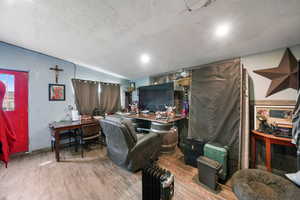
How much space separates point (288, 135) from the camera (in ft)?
5.11

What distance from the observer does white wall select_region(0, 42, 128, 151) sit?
8.22 ft

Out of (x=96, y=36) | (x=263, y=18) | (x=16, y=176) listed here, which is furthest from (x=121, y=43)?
(x=16, y=176)

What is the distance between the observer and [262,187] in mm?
1344

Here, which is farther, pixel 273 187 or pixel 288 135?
pixel 288 135

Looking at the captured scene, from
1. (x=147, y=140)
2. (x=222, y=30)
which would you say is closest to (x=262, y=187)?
(x=147, y=140)

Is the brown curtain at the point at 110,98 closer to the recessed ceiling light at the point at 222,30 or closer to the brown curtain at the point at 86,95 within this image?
the brown curtain at the point at 86,95

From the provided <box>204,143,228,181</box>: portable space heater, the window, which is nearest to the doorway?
the window

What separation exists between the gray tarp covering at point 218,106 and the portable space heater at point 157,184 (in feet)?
4.19

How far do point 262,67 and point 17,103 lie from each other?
5193 mm

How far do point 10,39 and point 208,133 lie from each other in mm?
4478

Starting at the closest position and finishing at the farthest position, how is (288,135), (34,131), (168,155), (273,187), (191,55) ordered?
(273,187) < (288,135) < (191,55) < (168,155) < (34,131)

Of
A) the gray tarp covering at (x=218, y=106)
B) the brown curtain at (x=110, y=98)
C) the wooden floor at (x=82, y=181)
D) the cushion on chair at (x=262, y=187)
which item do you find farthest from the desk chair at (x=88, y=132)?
the cushion on chair at (x=262, y=187)

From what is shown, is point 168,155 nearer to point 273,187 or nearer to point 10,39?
point 273,187

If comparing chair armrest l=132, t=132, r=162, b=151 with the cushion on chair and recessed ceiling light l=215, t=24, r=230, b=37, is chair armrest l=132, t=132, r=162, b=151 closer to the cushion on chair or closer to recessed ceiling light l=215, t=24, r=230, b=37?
the cushion on chair
